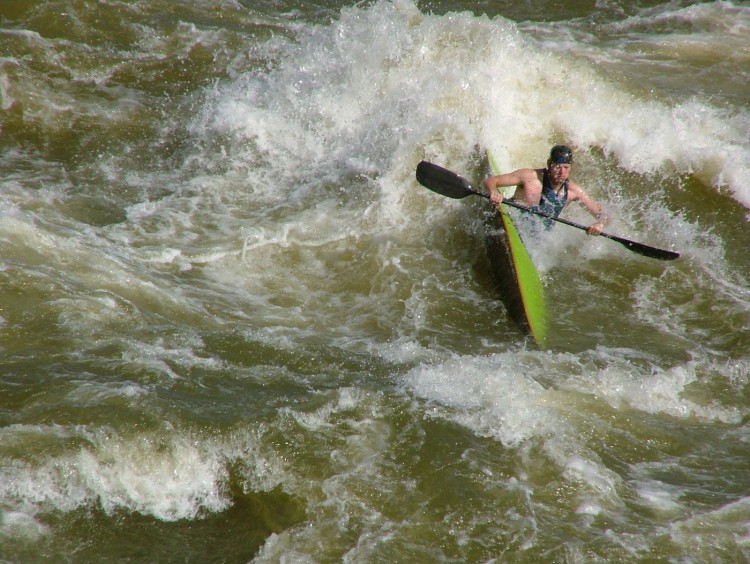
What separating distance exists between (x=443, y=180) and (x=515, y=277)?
3.33 ft

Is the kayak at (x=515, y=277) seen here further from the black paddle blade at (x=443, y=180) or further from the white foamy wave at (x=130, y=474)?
the white foamy wave at (x=130, y=474)

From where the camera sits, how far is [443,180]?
5652mm

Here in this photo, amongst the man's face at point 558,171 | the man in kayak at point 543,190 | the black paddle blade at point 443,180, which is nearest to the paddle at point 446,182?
the black paddle blade at point 443,180

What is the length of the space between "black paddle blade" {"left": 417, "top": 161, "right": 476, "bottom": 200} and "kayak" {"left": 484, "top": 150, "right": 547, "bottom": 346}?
39 cm

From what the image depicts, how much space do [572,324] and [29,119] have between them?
567 centimetres

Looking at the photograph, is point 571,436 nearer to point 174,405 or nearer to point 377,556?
point 377,556

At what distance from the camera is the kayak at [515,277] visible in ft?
16.1

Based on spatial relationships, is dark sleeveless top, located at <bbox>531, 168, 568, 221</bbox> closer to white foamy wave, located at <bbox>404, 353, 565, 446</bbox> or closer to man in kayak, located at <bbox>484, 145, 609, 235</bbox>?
man in kayak, located at <bbox>484, 145, 609, 235</bbox>

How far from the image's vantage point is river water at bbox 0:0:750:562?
323 centimetres

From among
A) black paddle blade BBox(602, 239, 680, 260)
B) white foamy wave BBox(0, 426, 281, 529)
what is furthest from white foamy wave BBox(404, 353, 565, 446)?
black paddle blade BBox(602, 239, 680, 260)

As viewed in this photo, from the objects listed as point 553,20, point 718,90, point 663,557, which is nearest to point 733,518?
point 663,557

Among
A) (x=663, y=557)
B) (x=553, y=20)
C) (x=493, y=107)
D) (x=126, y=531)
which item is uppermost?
(x=553, y=20)

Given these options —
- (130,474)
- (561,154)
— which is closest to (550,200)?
(561,154)

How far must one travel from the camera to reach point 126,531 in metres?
3.09
